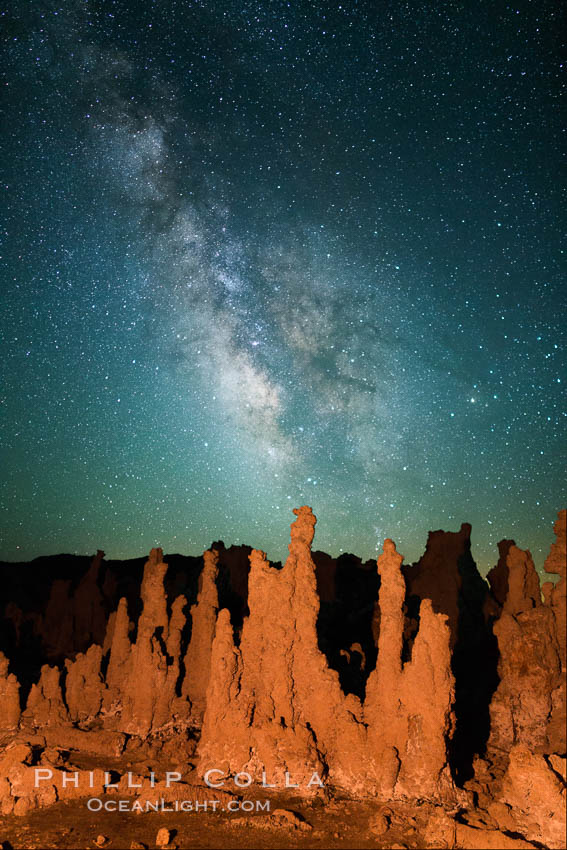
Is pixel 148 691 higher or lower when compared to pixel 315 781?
higher

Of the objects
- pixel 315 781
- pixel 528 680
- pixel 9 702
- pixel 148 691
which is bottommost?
pixel 315 781

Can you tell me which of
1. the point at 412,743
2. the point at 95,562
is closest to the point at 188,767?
the point at 412,743

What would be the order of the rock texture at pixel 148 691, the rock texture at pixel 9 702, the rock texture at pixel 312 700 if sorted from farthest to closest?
1. the rock texture at pixel 9 702
2. the rock texture at pixel 148 691
3. the rock texture at pixel 312 700

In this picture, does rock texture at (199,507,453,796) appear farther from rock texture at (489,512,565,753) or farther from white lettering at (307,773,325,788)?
rock texture at (489,512,565,753)

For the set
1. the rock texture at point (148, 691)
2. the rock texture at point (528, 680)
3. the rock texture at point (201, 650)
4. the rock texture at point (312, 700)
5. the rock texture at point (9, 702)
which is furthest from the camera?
the rock texture at point (201, 650)

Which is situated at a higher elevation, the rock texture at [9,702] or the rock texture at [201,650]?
the rock texture at [201,650]

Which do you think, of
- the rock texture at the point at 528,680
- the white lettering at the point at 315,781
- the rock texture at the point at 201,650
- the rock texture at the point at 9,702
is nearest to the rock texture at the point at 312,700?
the white lettering at the point at 315,781

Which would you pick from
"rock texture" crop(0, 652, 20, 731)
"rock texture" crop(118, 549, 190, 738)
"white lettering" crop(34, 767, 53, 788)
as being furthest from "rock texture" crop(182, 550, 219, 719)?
"white lettering" crop(34, 767, 53, 788)

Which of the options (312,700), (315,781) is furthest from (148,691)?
(315,781)

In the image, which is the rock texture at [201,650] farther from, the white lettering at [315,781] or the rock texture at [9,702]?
the white lettering at [315,781]

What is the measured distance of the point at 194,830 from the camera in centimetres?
1130

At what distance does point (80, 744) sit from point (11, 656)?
939 inches

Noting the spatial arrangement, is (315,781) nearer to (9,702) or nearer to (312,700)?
(312,700)

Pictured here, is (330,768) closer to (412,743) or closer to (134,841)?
(412,743)
